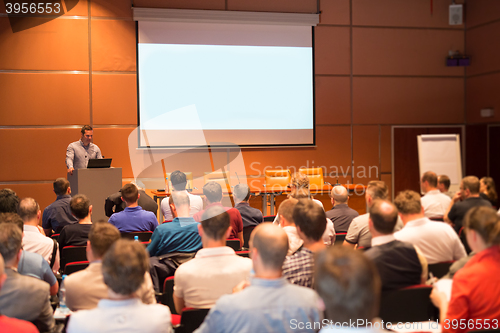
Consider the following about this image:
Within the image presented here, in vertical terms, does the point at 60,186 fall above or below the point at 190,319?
above

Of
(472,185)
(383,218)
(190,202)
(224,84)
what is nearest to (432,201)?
(472,185)

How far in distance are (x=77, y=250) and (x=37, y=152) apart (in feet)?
16.4

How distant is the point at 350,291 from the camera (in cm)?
116

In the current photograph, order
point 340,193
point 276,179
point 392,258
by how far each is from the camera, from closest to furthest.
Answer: point 392,258
point 340,193
point 276,179

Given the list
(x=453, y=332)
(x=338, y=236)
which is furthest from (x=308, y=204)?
(x=338, y=236)

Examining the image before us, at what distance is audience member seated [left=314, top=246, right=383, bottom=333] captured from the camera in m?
1.15

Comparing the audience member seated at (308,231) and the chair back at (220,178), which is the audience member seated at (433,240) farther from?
the chair back at (220,178)

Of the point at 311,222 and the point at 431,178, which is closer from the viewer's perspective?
the point at 311,222

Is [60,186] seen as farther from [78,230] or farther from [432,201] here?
[432,201]

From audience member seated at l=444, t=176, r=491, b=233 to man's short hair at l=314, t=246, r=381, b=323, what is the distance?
3367 mm

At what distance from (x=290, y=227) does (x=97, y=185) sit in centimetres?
377

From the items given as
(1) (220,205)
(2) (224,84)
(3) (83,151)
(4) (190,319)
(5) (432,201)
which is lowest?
(4) (190,319)

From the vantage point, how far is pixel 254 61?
8469mm

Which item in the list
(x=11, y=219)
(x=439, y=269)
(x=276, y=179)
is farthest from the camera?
(x=276, y=179)
